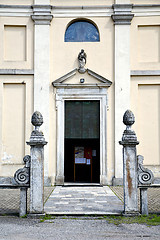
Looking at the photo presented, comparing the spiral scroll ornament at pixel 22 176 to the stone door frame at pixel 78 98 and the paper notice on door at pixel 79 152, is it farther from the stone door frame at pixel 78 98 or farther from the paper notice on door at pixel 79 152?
the paper notice on door at pixel 79 152

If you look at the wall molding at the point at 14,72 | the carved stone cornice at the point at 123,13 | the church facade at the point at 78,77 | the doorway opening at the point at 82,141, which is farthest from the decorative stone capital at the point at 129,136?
the carved stone cornice at the point at 123,13

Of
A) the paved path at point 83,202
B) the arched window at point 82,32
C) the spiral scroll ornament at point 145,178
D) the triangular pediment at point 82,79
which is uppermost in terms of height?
the arched window at point 82,32

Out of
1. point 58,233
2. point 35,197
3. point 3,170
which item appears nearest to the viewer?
point 58,233

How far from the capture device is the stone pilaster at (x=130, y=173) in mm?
8266

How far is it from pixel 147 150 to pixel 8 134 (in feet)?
20.8

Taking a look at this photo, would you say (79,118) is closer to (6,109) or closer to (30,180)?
(6,109)

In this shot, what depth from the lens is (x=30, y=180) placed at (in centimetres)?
827

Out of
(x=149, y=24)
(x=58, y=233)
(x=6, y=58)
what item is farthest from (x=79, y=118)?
(x=58, y=233)

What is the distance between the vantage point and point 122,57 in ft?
48.9

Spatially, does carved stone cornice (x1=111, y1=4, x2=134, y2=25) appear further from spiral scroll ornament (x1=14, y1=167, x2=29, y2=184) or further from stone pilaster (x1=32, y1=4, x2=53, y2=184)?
spiral scroll ornament (x1=14, y1=167, x2=29, y2=184)

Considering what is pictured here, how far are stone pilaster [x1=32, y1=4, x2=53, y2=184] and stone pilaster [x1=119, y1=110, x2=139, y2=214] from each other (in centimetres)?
679

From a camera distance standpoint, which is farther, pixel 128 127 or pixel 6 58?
pixel 6 58

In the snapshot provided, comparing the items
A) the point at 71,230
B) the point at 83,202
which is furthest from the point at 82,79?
the point at 71,230

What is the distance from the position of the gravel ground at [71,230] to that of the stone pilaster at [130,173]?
2.78 ft
